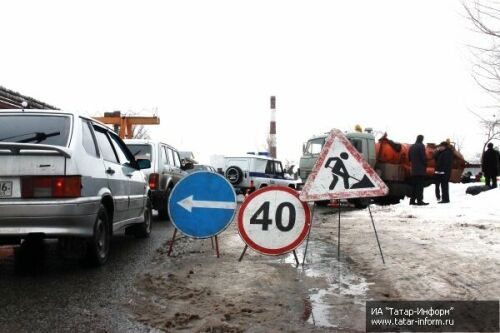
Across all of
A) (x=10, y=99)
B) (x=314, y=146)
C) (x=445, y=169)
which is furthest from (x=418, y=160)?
(x=10, y=99)

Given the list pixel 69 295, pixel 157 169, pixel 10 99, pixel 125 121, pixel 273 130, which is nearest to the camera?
pixel 69 295

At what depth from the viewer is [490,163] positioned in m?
18.1

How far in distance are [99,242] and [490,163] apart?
53.7 ft

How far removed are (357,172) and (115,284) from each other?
9.39 feet

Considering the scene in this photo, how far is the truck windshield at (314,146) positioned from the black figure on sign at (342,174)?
11557mm

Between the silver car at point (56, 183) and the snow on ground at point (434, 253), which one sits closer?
the snow on ground at point (434, 253)

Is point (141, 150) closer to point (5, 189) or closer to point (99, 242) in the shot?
point (99, 242)

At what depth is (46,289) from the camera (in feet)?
14.7

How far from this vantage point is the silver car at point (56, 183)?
4.63m

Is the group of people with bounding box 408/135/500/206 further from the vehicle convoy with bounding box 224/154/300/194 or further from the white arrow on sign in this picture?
the white arrow on sign

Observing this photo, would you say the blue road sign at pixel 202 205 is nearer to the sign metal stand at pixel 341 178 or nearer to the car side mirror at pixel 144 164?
the sign metal stand at pixel 341 178

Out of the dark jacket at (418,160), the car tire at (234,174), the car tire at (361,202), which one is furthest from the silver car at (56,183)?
the car tire at (234,174)

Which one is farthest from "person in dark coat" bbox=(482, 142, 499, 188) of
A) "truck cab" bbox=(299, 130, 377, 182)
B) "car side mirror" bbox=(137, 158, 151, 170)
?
"car side mirror" bbox=(137, 158, 151, 170)

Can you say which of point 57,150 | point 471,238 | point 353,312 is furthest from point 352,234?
point 57,150
